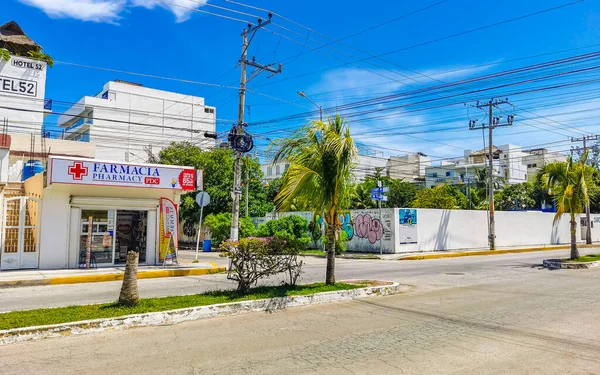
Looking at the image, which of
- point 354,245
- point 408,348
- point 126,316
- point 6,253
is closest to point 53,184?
point 6,253

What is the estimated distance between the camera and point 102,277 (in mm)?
14008

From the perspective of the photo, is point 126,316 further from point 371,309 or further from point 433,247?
point 433,247

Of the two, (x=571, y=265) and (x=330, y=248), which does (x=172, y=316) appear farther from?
(x=571, y=265)

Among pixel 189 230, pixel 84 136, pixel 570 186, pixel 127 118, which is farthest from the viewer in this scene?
pixel 127 118

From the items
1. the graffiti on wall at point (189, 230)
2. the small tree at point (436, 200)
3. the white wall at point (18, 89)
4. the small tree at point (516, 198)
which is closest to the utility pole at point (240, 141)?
the graffiti on wall at point (189, 230)

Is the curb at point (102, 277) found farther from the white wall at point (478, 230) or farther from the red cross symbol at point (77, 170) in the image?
the white wall at point (478, 230)

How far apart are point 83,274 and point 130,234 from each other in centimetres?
385

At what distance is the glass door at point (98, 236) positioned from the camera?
1655cm

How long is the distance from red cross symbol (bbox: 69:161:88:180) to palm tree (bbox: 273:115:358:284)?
863 cm

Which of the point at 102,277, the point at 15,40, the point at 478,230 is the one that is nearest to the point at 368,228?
the point at 478,230

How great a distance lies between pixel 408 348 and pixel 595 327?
3.66 metres

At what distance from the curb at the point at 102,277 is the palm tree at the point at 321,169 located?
6.88 metres

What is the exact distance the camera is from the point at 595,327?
7262mm

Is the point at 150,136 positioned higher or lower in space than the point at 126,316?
higher
